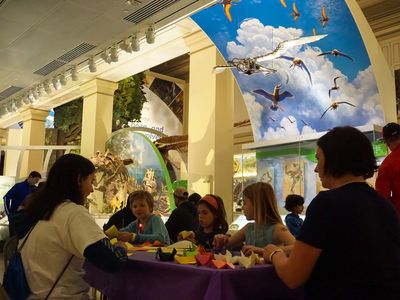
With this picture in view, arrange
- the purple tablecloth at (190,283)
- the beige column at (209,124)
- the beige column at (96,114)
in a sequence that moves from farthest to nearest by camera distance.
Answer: the beige column at (96,114)
the beige column at (209,124)
the purple tablecloth at (190,283)

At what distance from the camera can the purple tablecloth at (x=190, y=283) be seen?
2068 mm

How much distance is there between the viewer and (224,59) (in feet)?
28.8

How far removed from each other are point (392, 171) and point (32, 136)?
500 inches

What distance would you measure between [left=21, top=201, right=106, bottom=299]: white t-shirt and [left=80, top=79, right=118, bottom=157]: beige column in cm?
921

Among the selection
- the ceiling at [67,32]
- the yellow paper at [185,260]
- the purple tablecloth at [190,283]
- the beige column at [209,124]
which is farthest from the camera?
the beige column at [209,124]

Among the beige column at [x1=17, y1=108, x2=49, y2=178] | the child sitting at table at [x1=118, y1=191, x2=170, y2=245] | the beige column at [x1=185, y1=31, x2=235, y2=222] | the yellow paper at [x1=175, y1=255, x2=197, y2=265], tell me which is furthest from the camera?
the beige column at [x1=17, y1=108, x2=49, y2=178]

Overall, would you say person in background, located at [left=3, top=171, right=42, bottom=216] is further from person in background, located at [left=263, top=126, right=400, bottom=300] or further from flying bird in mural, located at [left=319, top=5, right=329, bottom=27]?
person in background, located at [left=263, top=126, right=400, bottom=300]

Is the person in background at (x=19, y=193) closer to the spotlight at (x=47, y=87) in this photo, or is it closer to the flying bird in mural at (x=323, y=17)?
the spotlight at (x=47, y=87)

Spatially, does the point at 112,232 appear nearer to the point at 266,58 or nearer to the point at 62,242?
the point at 62,242

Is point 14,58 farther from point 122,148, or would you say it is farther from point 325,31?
point 325,31

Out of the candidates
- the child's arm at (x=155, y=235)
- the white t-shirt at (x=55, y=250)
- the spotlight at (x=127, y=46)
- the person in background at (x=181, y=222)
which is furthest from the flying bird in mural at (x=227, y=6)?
the white t-shirt at (x=55, y=250)

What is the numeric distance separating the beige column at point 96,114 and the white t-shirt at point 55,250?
9208mm

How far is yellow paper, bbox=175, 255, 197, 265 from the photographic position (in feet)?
7.65

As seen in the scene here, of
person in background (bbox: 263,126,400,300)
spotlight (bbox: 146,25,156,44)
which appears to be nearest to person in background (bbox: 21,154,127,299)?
person in background (bbox: 263,126,400,300)
